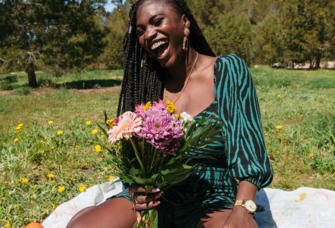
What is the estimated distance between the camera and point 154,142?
108cm

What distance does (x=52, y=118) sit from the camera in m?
5.86

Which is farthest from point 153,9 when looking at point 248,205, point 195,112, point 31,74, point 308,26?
point 308,26

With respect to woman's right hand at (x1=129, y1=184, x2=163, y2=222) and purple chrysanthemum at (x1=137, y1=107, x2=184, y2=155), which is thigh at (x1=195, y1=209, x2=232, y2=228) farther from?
purple chrysanthemum at (x1=137, y1=107, x2=184, y2=155)

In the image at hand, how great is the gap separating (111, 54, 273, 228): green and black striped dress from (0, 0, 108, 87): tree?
10.4 m

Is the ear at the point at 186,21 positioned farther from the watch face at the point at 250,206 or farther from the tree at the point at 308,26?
the tree at the point at 308,26

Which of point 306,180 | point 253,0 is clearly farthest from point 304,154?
point 253,0

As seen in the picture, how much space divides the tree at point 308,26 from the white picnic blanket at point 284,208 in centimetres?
2379

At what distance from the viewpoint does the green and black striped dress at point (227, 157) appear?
1498 mm

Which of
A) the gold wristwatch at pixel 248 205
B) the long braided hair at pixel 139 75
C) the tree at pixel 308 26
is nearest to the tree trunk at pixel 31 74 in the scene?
the long braided hair at pixel 139 75

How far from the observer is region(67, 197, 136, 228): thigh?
5.16 ft

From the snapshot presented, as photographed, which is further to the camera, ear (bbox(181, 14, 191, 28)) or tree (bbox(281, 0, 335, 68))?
tree (bbox(281, 0, 335, 68))

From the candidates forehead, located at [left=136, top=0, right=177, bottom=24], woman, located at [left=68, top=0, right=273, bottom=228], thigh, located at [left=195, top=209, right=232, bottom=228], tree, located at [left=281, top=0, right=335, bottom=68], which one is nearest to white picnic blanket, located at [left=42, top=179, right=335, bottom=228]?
woman, located at [left=68, top=0, right=273, bottom=228]

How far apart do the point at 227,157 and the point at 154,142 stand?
0.68m

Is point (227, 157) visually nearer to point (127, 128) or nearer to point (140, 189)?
point (140, 189)
